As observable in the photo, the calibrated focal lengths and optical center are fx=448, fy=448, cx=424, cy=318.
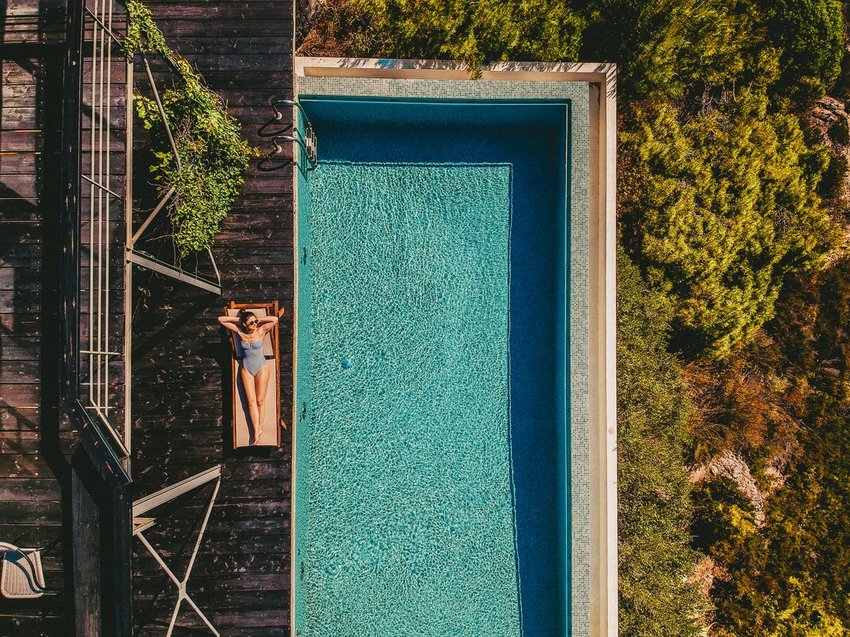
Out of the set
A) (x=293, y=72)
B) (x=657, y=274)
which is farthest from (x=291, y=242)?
(x=657, y=274)

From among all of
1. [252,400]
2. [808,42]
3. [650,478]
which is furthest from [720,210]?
[252,400]

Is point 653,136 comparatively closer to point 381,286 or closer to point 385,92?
point 385,92

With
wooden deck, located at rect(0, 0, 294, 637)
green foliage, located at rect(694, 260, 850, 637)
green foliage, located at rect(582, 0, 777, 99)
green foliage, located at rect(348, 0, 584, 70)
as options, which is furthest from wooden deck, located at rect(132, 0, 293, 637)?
green foliage, located at rect(694, 260, 850, 637)

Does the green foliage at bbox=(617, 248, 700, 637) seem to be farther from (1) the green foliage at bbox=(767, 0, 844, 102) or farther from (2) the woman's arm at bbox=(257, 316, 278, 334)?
(2) the woman's arm at bbox=(257, 316, 278, 334)

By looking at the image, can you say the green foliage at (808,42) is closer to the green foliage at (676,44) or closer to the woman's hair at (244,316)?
the green foliage at (676,44)

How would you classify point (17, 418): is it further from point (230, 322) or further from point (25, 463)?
point (230, 322)

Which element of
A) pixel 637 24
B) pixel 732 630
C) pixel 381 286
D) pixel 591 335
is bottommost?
pixel 732 630

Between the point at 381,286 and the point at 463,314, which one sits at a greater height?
the point at 381,286
